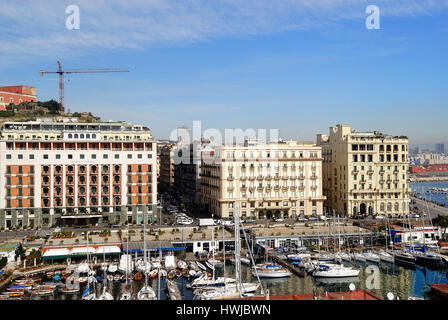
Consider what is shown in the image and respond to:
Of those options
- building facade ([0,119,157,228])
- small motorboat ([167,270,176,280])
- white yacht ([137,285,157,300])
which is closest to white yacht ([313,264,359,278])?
small motorboat ([167,270,176,280])

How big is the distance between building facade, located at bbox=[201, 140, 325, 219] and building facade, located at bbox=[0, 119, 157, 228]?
6.77 metres

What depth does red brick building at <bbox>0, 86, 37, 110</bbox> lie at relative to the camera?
6919cm

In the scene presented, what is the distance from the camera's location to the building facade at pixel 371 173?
45.3m

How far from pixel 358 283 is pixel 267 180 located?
17995 mm

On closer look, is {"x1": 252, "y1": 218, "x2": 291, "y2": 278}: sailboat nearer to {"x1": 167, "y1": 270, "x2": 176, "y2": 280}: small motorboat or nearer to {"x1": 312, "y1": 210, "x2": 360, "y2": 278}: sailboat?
{"x1": 312, "y1": 210, "x2": 360, "y2": 278}: sailboat

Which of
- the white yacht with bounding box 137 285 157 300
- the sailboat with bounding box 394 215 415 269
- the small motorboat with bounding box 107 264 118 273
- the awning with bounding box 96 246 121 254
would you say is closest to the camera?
the white yacht with bounding box 137 285 157 300

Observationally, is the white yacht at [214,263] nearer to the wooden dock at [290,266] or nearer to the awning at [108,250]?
the wooden dock at [290,266]

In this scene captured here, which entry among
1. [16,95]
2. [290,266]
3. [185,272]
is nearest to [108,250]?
[185,272]

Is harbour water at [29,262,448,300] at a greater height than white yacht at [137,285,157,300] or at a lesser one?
lesser

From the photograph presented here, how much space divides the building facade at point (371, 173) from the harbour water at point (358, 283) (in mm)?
16652

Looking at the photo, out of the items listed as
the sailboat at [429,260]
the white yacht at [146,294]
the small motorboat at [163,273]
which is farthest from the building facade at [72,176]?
the sailboat at [429,260]

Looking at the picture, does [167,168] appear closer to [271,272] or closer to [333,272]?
[271,272]
